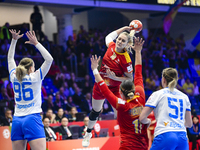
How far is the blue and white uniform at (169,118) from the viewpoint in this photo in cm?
388

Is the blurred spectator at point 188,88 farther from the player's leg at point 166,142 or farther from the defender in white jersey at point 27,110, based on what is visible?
the defender in white jersey at point 27,110

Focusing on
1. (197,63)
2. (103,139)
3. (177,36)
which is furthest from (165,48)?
(103,139)

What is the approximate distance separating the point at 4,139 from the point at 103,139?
8.12ft

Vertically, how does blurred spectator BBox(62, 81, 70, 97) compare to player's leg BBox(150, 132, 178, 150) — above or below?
below

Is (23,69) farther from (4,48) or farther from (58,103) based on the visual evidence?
(4,48)

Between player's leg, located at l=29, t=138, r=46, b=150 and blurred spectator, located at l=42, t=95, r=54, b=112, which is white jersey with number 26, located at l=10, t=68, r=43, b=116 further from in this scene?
blurred spectator, located at l=42, t=95, r=54, b=112

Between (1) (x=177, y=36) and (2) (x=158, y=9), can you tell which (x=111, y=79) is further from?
(1) (x=177, y=36)

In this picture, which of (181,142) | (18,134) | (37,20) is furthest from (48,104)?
(181,142)

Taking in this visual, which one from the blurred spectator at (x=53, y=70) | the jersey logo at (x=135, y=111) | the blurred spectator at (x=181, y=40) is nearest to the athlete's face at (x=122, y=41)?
the jersey logo at (x=135, y=111)

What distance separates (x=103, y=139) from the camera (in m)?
8.12

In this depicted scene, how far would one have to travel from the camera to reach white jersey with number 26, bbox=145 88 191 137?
12.9ft

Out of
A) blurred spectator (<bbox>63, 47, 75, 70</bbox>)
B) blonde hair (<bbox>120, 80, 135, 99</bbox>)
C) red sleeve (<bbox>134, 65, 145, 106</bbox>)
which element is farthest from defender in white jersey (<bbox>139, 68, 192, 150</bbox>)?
blurred spectator (<bbox>63, 47, 75, 70</bbox>)

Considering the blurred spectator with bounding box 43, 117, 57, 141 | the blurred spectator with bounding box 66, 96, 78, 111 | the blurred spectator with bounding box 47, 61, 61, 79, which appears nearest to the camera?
the blurred spectator with bounding box 43, 117, 57, 141

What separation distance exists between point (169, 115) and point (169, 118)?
0.12 ft
